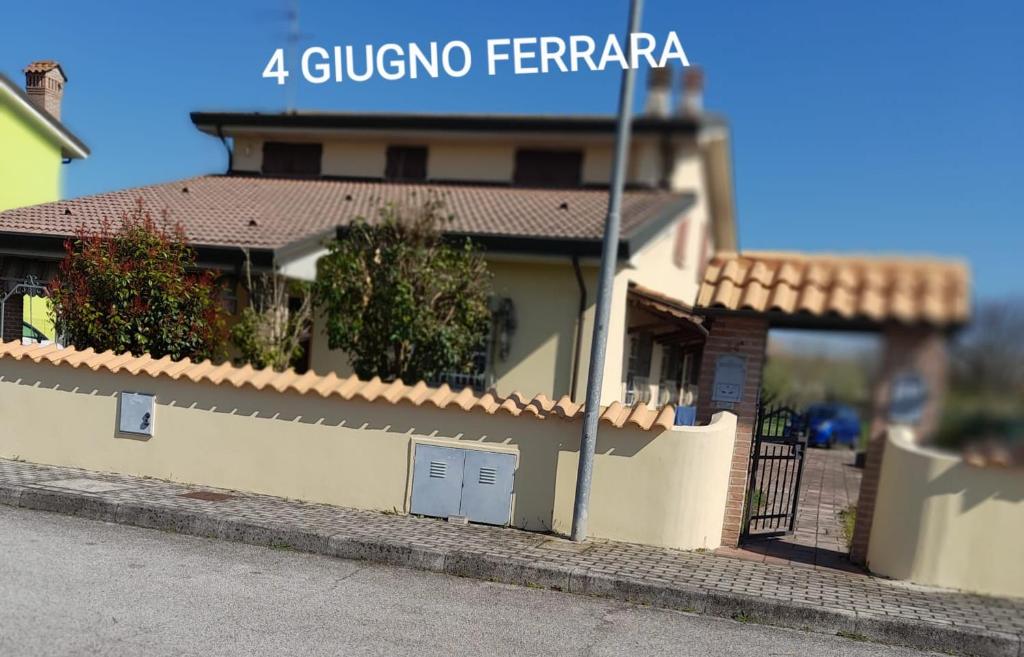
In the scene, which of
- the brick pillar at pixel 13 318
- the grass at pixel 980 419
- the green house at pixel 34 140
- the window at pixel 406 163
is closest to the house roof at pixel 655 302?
the grass at pixel 980 419

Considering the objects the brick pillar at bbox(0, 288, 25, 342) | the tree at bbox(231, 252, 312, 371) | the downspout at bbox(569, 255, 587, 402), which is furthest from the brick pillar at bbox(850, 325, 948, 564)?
the brick pillar at bbox(0, 288, 25, 342)

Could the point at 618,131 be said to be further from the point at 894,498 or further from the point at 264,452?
the point at 264,452

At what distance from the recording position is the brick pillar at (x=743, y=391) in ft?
23.9

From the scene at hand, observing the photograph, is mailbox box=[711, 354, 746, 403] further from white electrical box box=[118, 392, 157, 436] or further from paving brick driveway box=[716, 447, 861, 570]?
white electrical box box=[118, 392, 157, 436]

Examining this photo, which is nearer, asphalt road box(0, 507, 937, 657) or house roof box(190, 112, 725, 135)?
asphalt road box(0, 507, 937, 657)

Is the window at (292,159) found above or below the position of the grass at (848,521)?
above

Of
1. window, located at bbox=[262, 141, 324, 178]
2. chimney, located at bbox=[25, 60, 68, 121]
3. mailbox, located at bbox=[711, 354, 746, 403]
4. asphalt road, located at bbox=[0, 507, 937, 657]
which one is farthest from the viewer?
chimney, located at bbox=[25, 60, 68, 121]

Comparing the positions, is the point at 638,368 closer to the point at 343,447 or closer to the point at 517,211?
A: the point at 517,211

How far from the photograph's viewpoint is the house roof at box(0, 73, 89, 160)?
20.0 metres

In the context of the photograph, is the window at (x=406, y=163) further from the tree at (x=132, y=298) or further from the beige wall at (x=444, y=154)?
the tree at (x=132, y=298)

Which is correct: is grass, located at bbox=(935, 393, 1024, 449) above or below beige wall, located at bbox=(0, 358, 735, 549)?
above

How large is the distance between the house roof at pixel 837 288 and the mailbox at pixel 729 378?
1.67 feet

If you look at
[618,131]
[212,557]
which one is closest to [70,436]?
[212,557]

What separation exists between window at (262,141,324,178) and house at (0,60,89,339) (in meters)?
6.44
